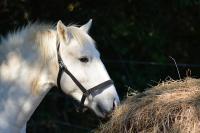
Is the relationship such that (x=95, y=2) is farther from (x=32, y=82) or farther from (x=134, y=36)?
(x=32, y=82)

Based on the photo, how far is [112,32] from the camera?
626cm

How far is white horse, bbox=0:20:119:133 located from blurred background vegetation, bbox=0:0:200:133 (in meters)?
2.31

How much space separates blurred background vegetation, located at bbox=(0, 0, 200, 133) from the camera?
621cm

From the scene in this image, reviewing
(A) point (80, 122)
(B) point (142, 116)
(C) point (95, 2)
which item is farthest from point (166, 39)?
(B) point (142, 116)

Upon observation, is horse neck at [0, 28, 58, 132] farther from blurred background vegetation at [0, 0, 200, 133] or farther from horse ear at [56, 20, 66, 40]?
blurred background vegetation at [0, 0, 200, 133]

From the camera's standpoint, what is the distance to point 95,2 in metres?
6.35

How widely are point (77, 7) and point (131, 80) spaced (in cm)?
105

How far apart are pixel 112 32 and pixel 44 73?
8.33 feet

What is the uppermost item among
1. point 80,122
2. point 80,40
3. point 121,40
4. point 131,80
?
point 80,40

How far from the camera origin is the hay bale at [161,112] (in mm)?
3102

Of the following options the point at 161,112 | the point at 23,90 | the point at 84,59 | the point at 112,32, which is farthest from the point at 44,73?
the point at 112,32

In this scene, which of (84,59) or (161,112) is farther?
(84,59)

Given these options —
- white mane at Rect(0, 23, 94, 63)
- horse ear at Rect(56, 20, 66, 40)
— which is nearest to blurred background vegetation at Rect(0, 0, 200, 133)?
white mane at Rect(0, 23, 94, 63)

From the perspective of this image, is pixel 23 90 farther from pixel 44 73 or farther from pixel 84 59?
pixel 84 59
